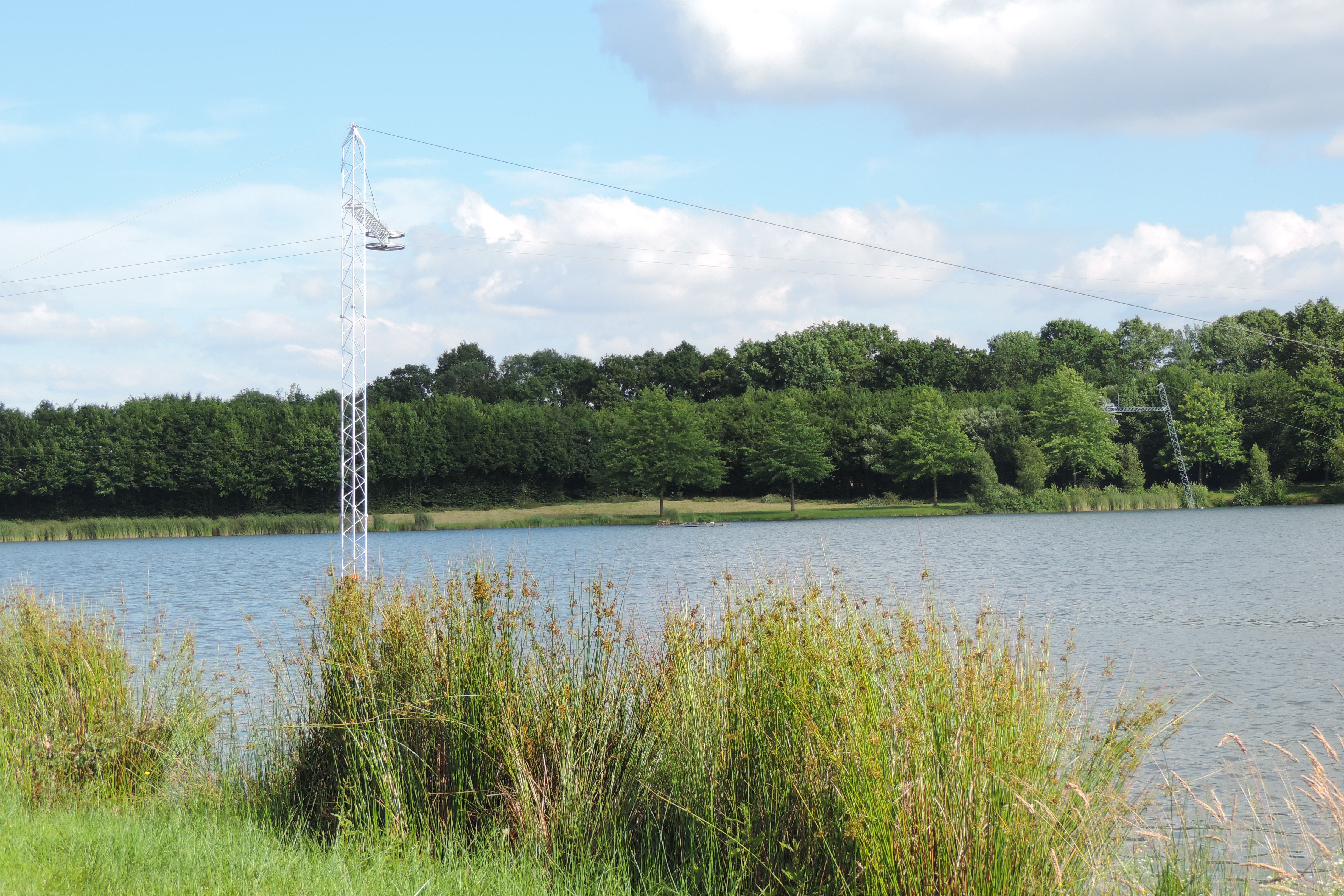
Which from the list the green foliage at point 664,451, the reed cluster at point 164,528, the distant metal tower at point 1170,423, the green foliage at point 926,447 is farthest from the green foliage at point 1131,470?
the reed cluster at point 164,528

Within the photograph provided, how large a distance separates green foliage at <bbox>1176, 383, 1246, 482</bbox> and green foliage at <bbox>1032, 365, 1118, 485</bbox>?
4.44 metres

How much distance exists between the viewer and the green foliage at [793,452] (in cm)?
6538

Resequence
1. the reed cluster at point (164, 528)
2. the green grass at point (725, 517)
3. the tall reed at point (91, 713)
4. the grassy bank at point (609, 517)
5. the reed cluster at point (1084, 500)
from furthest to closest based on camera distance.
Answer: the green grass at point (725, 517) → the reed cluster at point (1084, 500) → the grassy bank at point (609, 517) → the reed cluster at point (164, 528) → the tall reed at point (91, 713)

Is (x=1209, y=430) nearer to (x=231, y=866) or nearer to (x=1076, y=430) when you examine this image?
(x=1076, y=430)

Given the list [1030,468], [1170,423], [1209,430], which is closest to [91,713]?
[1030,468]

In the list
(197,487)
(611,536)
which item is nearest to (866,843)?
(611,536)

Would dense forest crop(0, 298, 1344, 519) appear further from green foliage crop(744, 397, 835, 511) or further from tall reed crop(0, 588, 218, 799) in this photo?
tall reed crop(0, 588, 218, 799)

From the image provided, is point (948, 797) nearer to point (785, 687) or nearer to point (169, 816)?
point (785, 687)

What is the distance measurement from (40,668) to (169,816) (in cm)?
217

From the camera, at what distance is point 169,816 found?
5758 millimetres

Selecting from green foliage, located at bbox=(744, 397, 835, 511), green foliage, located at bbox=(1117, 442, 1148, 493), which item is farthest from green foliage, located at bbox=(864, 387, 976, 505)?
→ green foliage, located at bbox=(1117, 442, 1148, 493)

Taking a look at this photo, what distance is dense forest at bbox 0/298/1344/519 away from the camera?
6300 cm

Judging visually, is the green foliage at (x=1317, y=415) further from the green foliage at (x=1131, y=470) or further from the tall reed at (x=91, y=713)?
the tall reed at (x=91, y=713)

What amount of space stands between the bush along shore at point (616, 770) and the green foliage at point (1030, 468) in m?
53.9
